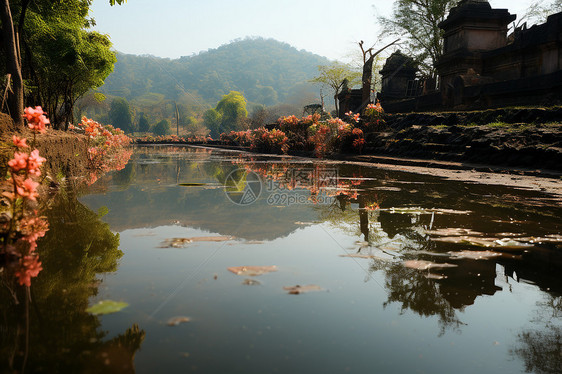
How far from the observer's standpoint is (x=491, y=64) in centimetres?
1702

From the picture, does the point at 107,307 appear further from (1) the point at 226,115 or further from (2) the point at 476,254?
(1) the point at 226,115

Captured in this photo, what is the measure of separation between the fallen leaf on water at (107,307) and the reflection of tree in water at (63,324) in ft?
0.13

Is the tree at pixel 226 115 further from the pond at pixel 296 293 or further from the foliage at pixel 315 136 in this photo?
the pond at pixel 296 293

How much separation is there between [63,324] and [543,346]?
77.9 inches

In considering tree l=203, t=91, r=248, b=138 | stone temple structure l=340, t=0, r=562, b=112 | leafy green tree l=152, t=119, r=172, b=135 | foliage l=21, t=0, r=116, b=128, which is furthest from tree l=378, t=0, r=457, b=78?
leafy green tree l=152, t=119, r=172, b=135

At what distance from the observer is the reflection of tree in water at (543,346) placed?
1.36 metres

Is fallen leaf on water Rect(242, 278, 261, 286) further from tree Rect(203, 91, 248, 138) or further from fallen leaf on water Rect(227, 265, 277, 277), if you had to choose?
tree Rect(203, 91, 248, 138)

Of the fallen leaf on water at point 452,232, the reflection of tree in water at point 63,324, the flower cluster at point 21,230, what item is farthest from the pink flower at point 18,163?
the fallen leaf on water at point 452,232

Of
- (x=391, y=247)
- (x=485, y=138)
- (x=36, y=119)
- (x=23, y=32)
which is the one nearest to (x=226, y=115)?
(x=23, y=32)

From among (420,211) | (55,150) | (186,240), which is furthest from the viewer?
(55,150)

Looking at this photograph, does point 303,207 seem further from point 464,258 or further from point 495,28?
point 495,28

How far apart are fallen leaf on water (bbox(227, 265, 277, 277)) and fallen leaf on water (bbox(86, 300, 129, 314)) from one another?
2.20 feet

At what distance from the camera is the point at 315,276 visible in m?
2.18

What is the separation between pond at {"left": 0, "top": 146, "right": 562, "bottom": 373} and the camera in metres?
1.36
